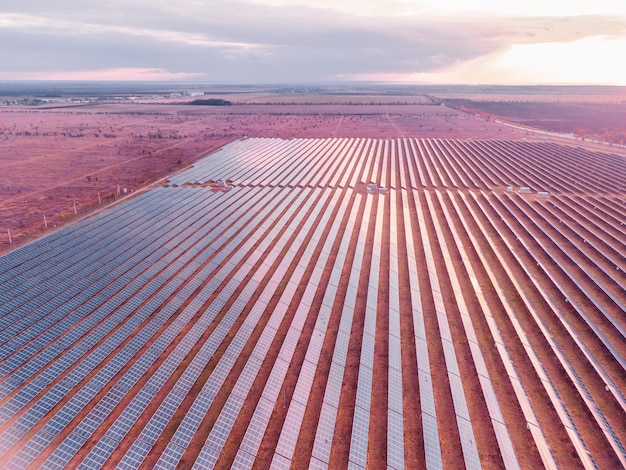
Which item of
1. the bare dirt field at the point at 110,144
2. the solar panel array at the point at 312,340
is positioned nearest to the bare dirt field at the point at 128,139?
the bare dirt field at the point at 110,144

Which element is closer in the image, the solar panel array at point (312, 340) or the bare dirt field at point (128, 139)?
the solar panel array at point (312, 340)

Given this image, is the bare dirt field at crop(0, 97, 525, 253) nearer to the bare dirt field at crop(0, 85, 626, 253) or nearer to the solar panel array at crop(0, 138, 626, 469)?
the bare dirt field at crop(0, 85, 626, 253)

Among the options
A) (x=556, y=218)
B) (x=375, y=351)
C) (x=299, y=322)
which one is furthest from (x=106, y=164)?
(x=556, y=218)

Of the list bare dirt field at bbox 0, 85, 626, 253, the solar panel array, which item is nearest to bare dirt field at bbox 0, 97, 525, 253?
bare dirt field at bbox 0, 85, 626, 253

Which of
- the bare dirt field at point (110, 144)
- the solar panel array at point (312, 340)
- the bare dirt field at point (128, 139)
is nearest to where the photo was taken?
the solar panel array at point (312, 340)

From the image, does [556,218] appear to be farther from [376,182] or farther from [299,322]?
[299,322]

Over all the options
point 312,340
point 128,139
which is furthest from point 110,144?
point 312,340

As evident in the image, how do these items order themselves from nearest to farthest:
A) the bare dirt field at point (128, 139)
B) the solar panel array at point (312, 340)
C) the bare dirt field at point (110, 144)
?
the solar panel array at point (312, 340), the bare dirt field at point (110, 144), the bare dirt field at point (128, 139)

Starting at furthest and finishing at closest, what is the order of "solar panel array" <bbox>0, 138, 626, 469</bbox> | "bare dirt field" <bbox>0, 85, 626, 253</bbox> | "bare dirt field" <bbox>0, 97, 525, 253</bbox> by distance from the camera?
"bare dirt field" <bbox>0, 85, 626, 253</bbox> < "bare dirt field" <bbox>0, 97, 525, 253</bbox> < "solar panel array" <bbox>0, 138, 626, 469</bbox>

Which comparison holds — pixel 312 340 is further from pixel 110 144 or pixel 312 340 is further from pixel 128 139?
pixel 128 139

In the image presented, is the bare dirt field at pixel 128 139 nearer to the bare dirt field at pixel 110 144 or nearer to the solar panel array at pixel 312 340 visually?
the bare dirt field at pixel 110 144
